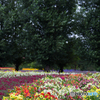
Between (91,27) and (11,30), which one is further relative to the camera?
(11,30)

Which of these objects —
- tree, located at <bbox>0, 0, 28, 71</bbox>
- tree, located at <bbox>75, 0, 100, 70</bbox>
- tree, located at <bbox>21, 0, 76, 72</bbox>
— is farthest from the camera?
tree, located at <bbox>0, 0, 28, 71</bbox>

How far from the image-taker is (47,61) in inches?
651

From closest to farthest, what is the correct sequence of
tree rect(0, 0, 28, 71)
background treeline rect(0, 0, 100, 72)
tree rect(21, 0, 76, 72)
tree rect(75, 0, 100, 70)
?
tree rect(21, 0, 76, 72)
background treeline rect(0, 0, 100, 72)
tree rect(75, 0, 100, 70)
tree rect(0, 0, 28, 71)

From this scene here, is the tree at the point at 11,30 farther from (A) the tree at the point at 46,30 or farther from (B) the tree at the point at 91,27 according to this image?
(B) the tree at the point at 91,27

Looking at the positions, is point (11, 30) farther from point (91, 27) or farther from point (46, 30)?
point (91, 27)

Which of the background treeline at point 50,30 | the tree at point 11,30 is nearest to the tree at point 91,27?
the background treeline at point 50,30

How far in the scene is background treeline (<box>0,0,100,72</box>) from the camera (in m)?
15.6

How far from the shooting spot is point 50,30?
15609 millimetres

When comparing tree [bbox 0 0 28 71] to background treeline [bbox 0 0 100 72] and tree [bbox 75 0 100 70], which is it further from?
tree [bbox 75 0 100 70]

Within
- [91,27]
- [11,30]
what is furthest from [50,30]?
[11,30]

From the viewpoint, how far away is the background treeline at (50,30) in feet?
51.2

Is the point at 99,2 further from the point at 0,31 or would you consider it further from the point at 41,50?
the point at 0,31

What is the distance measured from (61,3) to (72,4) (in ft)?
5.25

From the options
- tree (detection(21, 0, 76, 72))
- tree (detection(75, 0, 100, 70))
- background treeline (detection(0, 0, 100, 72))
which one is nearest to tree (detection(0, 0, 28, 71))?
background treeline (detection(0, 0, 100, 72))
